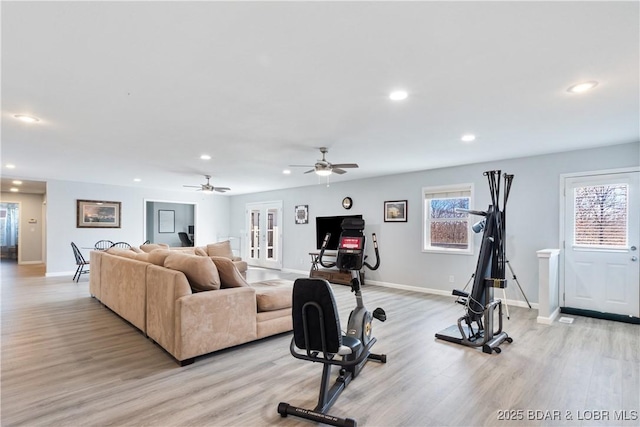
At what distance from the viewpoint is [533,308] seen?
5039 mm

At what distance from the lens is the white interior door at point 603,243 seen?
14.3 feet

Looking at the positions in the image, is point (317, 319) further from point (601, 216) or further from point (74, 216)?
point (74, 216)

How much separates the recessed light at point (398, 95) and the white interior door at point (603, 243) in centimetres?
357

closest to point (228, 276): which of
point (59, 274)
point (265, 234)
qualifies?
point (265, 234)

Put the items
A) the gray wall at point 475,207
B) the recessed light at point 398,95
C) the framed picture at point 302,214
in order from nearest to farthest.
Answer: the recessed light at point 398,95, the gray wall at point 475,207, the framed picture at point 302,214

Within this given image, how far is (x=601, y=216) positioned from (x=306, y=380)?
469 centimetres

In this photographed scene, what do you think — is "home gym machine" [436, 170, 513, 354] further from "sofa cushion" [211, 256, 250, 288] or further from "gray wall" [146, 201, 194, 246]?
"gray wall" [146, 201, 194, 246]

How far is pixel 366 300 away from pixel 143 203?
734 cm

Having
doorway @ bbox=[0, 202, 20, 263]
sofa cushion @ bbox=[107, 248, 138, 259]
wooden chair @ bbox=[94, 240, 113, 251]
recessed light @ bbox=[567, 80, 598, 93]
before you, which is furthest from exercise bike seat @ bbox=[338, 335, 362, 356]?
doorway @ bbox=[0, 202, 20, 263]

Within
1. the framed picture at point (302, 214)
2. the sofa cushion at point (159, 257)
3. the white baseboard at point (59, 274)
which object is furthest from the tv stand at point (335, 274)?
the white baseboard at point (59, 274)

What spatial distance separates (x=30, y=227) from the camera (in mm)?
11250

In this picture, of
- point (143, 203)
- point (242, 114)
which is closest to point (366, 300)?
point (242, 114)

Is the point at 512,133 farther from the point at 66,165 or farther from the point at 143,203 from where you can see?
the point at 143,203

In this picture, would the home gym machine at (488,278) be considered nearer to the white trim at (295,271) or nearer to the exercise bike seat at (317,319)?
the exercise bike seat at (317,319)
